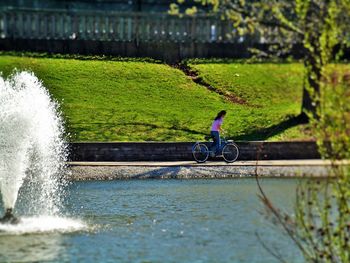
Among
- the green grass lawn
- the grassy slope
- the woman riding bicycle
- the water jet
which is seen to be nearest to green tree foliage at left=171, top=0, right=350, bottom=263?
the water jet

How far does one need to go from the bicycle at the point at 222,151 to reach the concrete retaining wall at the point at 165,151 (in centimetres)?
28

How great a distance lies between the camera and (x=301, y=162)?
26.0 m

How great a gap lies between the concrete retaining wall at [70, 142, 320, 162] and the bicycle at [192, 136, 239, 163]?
0.28 meters

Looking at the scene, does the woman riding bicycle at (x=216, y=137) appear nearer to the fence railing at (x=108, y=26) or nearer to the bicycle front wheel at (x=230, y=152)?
the bicycle front wheel at (x=230, y=152)

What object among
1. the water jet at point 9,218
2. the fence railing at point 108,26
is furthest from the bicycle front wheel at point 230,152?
the fence railing at point 108,26

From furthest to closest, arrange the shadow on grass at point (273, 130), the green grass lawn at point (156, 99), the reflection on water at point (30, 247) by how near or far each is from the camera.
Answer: the green grass lawn at point (156, 99) < the shadow on grass at point (273, 130) < the reflection on water at point (30, 247)

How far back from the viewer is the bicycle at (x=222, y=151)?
88.7 ft

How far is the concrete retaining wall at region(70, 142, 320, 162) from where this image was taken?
2667 cm

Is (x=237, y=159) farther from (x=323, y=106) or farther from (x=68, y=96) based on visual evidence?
(x=323, y=106)

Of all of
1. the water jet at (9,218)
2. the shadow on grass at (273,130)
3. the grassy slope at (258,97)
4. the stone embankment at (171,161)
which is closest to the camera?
the water jet at (9,218)

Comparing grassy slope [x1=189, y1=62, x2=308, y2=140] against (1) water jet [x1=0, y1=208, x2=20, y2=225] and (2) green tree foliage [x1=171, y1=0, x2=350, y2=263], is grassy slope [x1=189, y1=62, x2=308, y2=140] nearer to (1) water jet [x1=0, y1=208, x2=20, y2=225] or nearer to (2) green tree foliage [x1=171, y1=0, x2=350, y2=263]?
(1) water jet [x1=0, y1=208, x2=20, y2=225]

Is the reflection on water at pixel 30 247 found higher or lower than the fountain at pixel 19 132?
lower

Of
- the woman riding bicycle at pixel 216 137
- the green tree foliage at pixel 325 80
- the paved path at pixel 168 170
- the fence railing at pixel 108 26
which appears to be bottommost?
the paved path at pixel 168 170

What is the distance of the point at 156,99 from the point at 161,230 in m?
18.0
